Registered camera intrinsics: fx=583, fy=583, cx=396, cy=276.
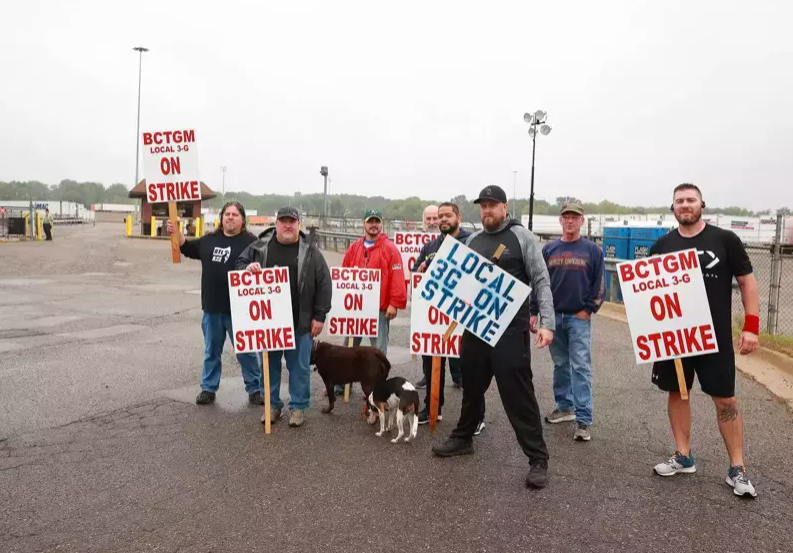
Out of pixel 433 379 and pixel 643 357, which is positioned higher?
pixel 643 357

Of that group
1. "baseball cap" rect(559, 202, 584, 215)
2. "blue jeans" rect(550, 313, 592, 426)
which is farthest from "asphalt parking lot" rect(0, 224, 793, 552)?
"baseball cap" rect(559, 202, 584, 215)

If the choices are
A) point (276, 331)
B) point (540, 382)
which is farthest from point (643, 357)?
point (276, 331)

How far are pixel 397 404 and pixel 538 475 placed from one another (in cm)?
148

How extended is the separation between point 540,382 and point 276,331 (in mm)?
3462

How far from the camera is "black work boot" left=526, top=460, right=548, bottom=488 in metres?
4.31

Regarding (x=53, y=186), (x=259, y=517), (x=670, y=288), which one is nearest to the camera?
(x=259, y=517)

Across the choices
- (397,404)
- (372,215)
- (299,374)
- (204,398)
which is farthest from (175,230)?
(397,404)

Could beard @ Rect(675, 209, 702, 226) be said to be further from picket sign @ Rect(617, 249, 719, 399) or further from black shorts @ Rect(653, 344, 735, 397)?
black shorts @ Rect(653, 344, 735, 397)

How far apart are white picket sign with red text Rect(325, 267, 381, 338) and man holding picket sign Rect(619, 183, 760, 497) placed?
3.04 metres

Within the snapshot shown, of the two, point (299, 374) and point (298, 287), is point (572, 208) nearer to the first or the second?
point (298, 287)

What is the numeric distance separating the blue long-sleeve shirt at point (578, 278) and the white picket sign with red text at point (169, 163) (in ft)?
13.0

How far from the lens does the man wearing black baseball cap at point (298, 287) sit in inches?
229

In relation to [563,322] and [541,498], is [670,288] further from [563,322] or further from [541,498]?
[541,498]

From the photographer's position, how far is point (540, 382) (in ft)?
24.0
